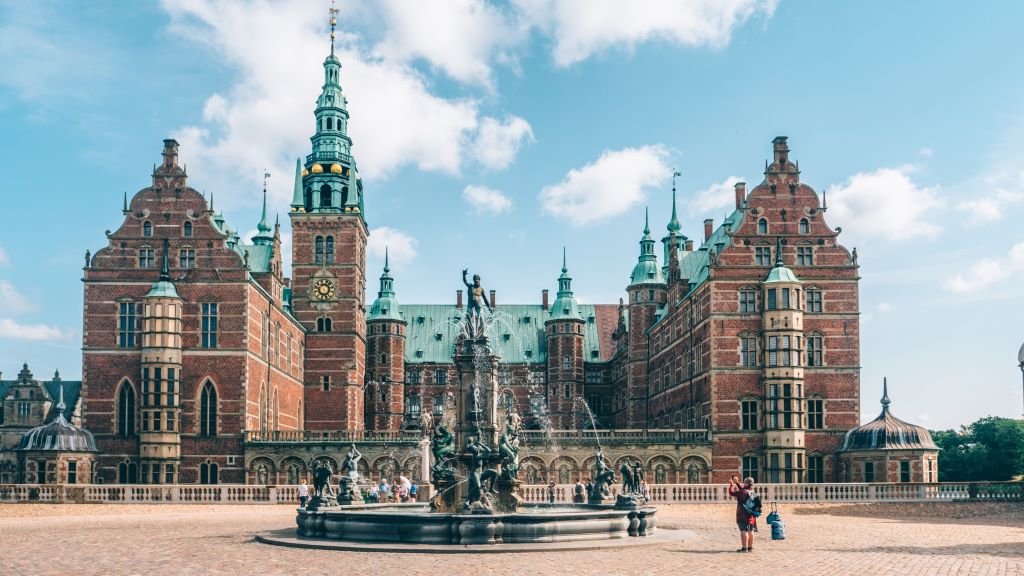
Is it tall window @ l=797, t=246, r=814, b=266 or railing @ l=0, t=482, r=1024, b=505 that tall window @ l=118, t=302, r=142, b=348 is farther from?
tall window @ l=797, t=246, r=814, b=266

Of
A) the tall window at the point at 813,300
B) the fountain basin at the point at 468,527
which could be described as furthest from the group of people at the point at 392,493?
the tall window at the point at 813,300

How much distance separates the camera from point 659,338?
254 feet

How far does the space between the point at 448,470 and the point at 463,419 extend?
1.94m

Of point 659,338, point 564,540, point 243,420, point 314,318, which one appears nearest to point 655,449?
point 659,338

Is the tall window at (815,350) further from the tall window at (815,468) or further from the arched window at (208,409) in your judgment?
the arched window at (208,409)

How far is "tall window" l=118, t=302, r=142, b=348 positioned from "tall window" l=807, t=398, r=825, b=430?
36936mm

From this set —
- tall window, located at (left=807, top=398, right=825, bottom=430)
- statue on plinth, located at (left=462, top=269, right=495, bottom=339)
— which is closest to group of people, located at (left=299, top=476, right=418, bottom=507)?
statue on plinth, located at (left=462, top=269, right=495, bottom=339)

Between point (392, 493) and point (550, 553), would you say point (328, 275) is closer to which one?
point (392, 493)

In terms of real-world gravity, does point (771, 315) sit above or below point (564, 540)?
above

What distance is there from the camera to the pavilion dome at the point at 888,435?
178 feet

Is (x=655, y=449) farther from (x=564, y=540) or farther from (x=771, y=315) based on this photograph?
(x=564, y=540)

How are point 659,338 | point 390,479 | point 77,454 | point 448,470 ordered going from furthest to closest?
point 659,338, point 390,479, point 77,454, point 448,470

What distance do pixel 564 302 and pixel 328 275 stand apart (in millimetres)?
22790

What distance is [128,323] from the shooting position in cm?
5975
